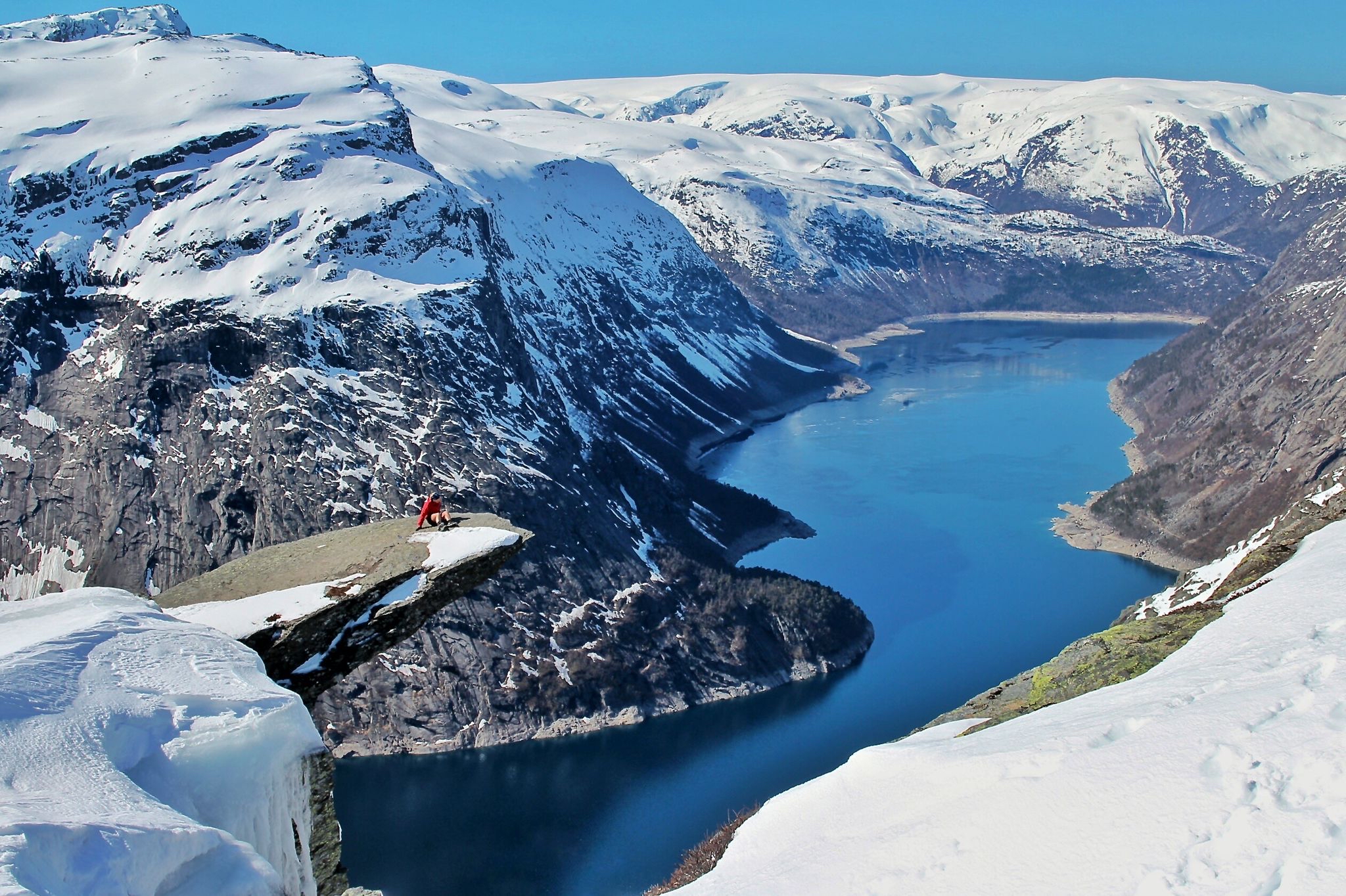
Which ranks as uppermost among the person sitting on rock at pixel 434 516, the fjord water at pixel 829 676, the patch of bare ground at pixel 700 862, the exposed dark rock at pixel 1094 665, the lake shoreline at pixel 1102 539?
the exposed dark rock at pixel 1094 665

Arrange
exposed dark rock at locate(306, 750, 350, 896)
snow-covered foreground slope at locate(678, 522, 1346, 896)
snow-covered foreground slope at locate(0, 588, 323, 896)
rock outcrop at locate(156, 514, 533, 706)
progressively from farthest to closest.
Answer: rock outcrop at locate(156, 514, 533, 706) < exposed dark rock at locate(306, 750, 350, 896) < snow-covered foreground slope at locate(678, 522, 1346, 896) < snow-covered foreground slope at locate(0, 588, 323, 896)

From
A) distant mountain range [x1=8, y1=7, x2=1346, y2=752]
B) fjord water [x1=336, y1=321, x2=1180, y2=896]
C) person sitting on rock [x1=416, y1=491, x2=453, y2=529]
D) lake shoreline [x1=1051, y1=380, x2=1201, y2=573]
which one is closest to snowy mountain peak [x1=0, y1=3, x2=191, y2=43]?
distant mountain range [x1=8, y1=7, x2=1346, y2=752]

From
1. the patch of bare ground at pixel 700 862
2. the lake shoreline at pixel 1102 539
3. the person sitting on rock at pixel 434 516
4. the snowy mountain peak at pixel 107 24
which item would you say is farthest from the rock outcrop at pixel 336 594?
the snowy mountain peak at pixel 107 24

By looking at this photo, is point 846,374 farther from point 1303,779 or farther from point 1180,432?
point 1303,779

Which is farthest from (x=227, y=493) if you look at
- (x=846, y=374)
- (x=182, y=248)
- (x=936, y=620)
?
(x=846, y=374)

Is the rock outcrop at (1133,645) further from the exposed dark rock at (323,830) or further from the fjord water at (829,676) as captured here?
the fjord water at (829,676)

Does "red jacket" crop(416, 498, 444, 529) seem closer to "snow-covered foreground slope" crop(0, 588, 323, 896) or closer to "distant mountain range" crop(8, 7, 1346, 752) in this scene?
"snow-covered foreground slope" crop(0, 588, 323, 896)
